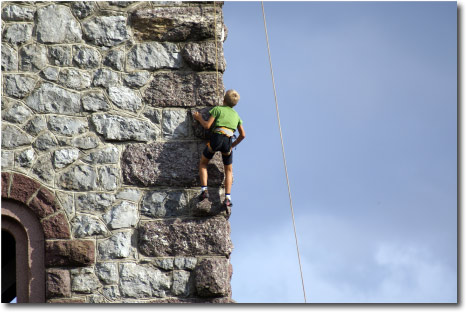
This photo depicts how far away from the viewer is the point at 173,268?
7.31m

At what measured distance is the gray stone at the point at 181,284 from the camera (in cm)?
725

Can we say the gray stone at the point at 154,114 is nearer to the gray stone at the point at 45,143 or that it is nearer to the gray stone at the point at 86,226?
the gray stone at the point at 45,143

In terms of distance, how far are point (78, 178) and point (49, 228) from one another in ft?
1.62

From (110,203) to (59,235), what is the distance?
0.50 meters

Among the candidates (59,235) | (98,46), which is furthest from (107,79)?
(59,235)

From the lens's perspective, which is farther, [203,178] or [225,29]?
[225,29]

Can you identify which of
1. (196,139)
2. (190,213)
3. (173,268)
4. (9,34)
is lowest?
(173,268)

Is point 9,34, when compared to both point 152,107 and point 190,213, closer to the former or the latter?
point 152,107

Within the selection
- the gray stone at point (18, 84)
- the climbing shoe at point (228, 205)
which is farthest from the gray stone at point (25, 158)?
the climbing shoe at point (228, 205)

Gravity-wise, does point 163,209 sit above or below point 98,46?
below

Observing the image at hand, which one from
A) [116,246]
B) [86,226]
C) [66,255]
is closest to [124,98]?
[86,226]

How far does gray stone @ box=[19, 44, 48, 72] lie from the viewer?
7.64 m

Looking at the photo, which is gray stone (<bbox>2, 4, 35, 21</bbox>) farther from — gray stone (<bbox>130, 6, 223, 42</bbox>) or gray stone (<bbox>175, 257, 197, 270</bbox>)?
gray stone (<bbox>175, 257, 197, 270</bbox>)

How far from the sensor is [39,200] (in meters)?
7.31
